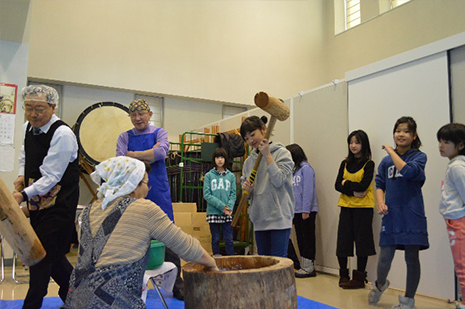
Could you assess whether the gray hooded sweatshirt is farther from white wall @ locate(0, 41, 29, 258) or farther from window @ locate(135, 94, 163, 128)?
window @ locate(135, 94, 163, 128)

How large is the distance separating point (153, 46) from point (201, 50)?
1.01 metres

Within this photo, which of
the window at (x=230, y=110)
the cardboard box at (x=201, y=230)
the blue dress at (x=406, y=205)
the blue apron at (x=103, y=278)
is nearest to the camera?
the blue apron at (x=103, y=278)

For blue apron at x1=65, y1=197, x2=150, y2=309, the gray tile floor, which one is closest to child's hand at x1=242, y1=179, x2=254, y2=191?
blue apron at x1=65, y1=197, x2=150, y2=309

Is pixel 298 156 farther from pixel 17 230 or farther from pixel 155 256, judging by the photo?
pixel 17 230

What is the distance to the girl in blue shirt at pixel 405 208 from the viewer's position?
121 inches

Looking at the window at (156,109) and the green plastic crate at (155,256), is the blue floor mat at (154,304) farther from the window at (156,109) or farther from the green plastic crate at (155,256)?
the window at (156,109)

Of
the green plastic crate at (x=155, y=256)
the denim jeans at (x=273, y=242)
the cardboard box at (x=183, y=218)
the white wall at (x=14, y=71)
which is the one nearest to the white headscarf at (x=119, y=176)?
the green plastic crate at (x=155, y=256)

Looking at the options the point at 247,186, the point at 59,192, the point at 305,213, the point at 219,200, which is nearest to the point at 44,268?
the point at 59,192

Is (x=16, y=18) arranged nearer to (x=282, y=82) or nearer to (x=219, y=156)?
(x=219, y=156)

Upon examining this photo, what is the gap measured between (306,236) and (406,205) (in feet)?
5.80

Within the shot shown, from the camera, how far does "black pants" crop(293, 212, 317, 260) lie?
472cm

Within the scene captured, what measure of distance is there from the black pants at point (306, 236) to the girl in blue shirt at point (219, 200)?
0.95m

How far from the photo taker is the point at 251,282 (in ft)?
5.71

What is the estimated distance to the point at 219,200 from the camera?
5.44 metres
